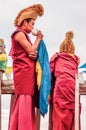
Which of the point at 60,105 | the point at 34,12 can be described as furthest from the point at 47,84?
the point at 60,105

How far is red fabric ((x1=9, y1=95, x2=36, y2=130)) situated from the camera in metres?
3.97

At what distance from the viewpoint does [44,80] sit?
4051 millimetres

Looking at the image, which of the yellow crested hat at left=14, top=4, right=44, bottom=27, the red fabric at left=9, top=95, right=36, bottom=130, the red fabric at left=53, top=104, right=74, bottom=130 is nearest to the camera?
the red fabric at left=9, top=95, right=36, bottom=130

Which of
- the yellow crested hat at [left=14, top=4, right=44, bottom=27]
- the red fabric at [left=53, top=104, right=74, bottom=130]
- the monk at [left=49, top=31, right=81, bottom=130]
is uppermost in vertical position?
the yellow crested hat at [left=14, top=4, right=44, bottom=27]

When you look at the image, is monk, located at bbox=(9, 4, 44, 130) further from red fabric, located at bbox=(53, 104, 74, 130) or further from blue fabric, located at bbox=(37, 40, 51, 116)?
red fabric, located at bbox=(53, 104, 74, 130)

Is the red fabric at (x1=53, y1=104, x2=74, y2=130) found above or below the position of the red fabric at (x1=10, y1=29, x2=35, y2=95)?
below

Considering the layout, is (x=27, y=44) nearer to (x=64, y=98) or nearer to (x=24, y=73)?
(x=24, y=73)

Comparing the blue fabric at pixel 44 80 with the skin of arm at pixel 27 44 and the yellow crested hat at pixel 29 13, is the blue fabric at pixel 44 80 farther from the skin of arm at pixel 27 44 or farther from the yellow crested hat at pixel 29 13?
the yellow crested hat at pixel 29 13

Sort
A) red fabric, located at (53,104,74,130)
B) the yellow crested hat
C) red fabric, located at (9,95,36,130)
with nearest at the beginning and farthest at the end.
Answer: red fabric, located at (9,95,36,130), the yellow crested hat, red fabric, located at (53,104,74,130)

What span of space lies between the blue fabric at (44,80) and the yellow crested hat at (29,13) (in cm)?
27

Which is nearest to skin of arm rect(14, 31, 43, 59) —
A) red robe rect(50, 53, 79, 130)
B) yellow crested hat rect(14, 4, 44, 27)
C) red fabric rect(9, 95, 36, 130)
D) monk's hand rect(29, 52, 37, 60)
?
monk's hand rect(29, 52, 37, 60)

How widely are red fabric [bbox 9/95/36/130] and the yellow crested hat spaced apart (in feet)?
2.35

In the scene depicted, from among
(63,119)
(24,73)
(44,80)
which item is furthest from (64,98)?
(24,73)

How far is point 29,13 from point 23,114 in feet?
3.06
